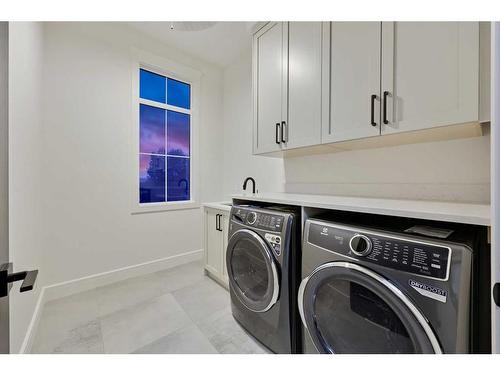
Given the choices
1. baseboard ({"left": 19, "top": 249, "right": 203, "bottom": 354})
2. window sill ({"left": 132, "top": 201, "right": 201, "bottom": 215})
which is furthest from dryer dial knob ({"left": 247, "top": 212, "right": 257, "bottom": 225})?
window sill ({"left": 132, "top": 201, "right": 201, "bottom": 215})

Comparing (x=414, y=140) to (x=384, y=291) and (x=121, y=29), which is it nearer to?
(x=384, y=291)

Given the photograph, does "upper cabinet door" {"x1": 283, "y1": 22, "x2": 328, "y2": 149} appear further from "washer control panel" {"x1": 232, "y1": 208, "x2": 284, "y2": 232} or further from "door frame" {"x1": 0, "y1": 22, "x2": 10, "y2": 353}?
"door frame" {"x1": 0, "y1": 22, "x2": 10, "y2": 353}

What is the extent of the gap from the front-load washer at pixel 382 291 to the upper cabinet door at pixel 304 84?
79cm

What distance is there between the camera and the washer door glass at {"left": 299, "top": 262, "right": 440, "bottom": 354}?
770 millimetres

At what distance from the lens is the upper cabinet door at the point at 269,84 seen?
1.75m

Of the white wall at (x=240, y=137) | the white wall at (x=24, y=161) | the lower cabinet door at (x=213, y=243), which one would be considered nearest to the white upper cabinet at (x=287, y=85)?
the white wall at (x=240, y=137)

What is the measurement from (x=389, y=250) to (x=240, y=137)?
240 centimetres

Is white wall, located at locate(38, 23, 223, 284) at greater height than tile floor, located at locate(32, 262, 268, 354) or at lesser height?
greater

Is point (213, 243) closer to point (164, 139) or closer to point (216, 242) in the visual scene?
point (216, 242)

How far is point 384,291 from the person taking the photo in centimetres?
80

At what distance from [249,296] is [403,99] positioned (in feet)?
4.93

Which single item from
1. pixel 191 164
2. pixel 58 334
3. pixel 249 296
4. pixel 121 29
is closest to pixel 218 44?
pixel 121 29

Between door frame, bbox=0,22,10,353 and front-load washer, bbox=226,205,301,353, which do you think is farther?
front-load washer, bbox=226,205,301,353

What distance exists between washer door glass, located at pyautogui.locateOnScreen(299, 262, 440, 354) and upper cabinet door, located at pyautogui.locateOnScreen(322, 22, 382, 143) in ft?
2.78
